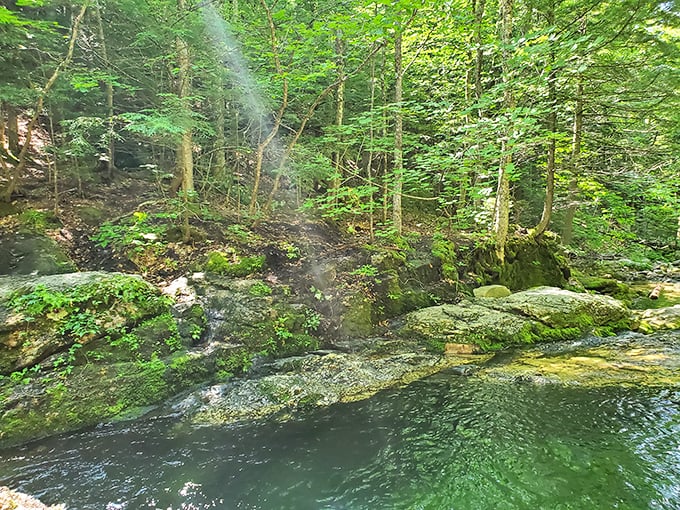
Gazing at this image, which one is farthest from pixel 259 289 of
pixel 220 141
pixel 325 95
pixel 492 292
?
pixel 492 292

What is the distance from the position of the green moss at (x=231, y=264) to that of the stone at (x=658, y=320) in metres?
8.95

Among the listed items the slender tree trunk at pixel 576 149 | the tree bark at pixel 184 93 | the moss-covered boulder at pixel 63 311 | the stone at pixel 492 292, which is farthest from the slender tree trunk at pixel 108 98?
the slender tree trunk at pixel 576 149

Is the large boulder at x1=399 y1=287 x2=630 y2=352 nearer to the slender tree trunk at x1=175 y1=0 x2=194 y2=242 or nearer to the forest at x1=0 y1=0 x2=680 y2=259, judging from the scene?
the forest at x1=0 y1=0 x2=680 y2=259

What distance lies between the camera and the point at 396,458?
4.22m

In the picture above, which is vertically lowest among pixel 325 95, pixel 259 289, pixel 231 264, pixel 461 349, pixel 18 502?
pixel 461 349

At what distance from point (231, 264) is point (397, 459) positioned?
5.65 meters

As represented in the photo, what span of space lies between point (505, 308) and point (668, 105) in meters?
5.91

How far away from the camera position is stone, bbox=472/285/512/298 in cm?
987

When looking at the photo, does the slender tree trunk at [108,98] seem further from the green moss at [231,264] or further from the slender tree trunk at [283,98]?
the green moss at [231,264]

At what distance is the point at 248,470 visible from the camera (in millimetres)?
4086

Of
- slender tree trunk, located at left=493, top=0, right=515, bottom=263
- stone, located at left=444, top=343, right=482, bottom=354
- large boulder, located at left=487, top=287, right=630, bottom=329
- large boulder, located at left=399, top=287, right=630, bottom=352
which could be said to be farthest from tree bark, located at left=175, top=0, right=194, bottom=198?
large boulder, located at left=487, top=287, right=630, bottom=329

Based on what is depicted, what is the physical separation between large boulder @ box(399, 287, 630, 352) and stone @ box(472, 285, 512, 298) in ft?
2.90

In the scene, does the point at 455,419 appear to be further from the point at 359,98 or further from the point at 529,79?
the point at 359,98

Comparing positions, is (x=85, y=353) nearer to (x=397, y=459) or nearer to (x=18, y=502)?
(x=18, y=502)
